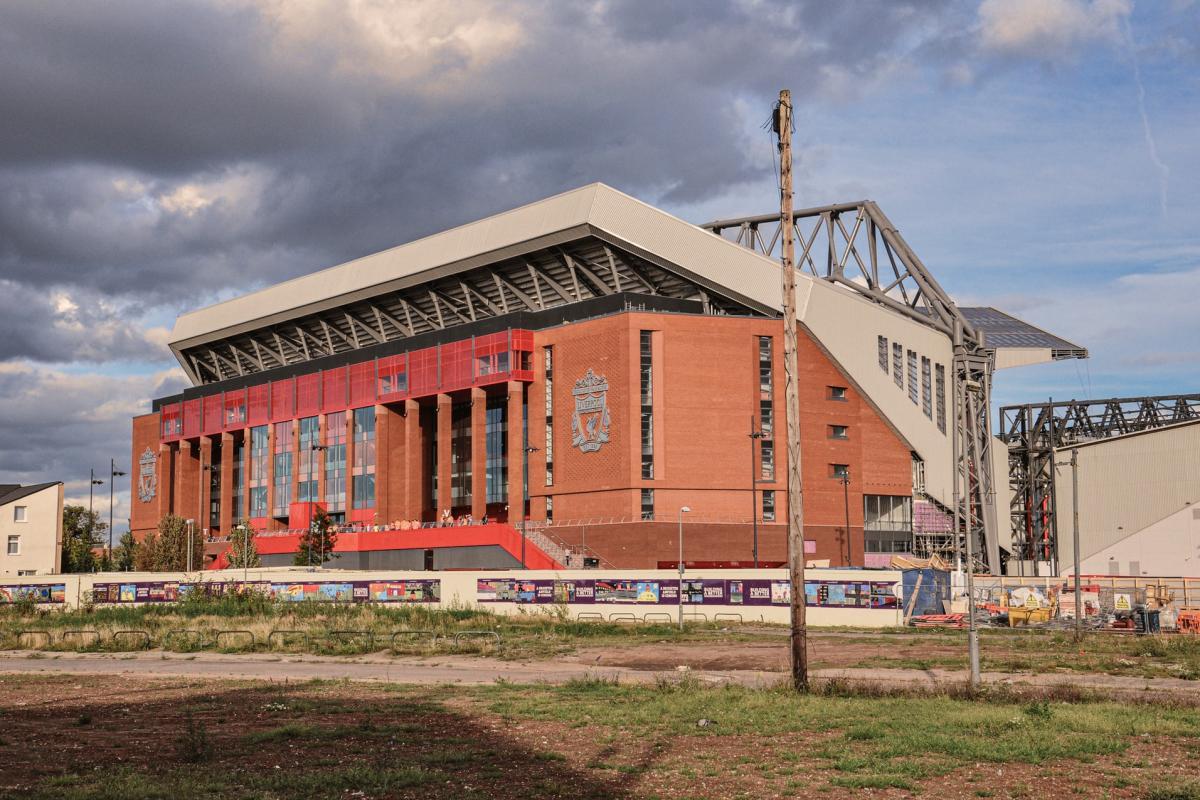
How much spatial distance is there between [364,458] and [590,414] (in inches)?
1219

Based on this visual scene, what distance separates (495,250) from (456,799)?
88.0 metres

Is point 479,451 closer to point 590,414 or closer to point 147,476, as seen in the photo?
point 590,414

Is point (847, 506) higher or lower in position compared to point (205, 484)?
lower

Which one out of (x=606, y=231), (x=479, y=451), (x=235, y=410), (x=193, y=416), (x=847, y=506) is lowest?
(x=847, y=506)

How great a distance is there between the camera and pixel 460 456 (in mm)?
112312

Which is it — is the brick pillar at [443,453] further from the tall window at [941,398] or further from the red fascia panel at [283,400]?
the tall window at [941,398]

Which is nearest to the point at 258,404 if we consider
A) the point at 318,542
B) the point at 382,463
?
the point at 382,463

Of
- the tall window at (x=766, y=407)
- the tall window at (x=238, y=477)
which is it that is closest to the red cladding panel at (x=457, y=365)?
the tall window at (x=766, y=407)

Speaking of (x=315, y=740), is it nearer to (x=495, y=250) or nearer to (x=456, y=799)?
(x=456, y=799)

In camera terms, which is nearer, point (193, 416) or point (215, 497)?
point (193, 416)

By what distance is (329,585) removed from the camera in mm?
68125

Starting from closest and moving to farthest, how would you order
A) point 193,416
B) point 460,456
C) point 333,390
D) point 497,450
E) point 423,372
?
point 497,450 → point 423,372 → point 460,456 → point 333,390 → point 193,416

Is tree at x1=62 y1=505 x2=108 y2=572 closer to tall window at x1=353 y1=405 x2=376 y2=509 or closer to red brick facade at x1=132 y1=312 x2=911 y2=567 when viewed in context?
tall window at x1=353 y1=405 x2=376 y2=509

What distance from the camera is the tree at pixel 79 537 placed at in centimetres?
12888
